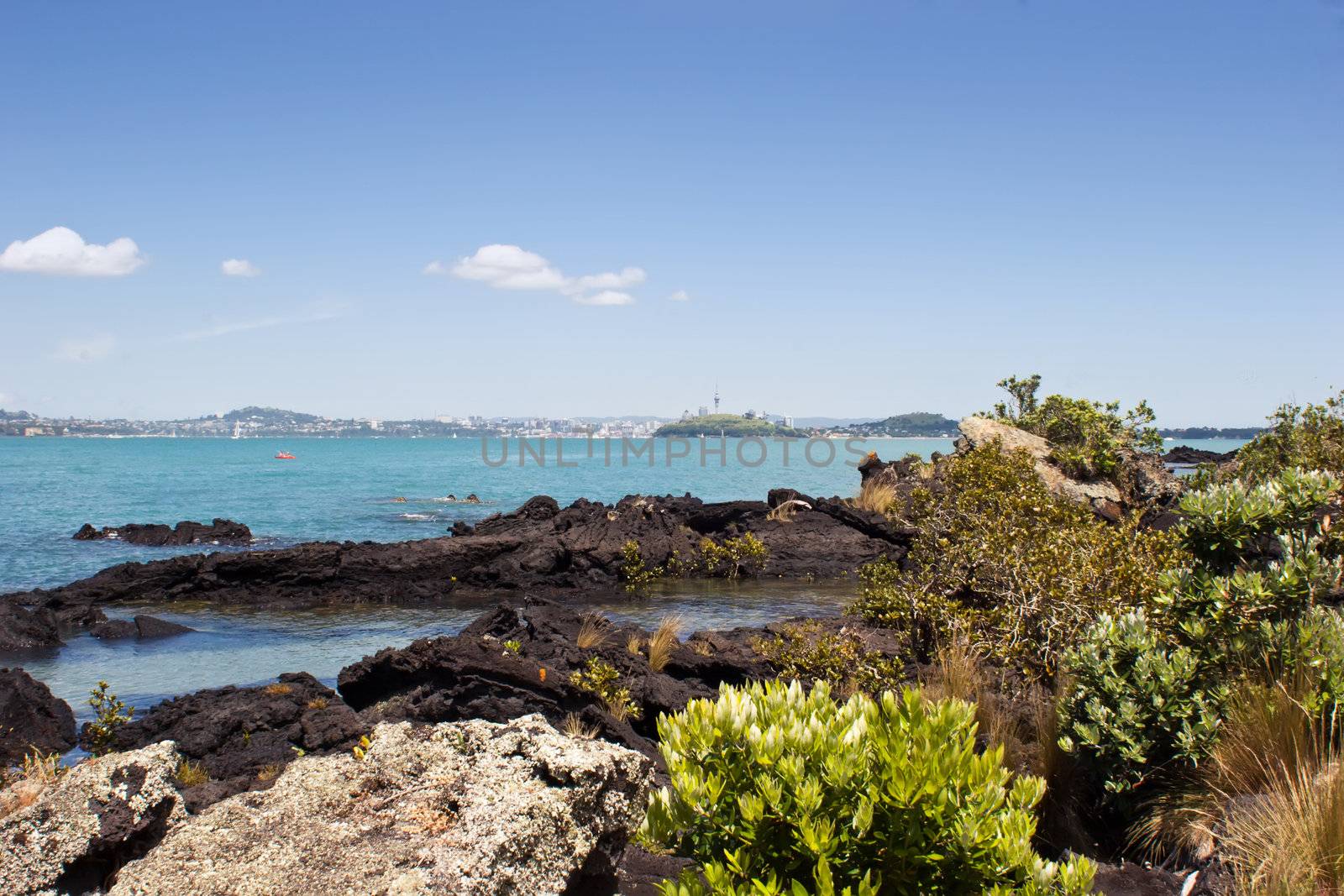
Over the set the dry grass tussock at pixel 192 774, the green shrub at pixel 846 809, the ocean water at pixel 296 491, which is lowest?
the ocean water at pixel 296 491

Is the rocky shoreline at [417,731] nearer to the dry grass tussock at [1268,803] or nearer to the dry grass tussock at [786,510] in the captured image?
the dry grass tussock at [1268,803]

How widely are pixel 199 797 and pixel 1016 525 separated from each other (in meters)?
9.36

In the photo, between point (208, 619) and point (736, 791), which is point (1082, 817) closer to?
point (736, 791)

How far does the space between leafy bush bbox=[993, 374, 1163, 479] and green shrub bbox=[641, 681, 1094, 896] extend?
25038mm

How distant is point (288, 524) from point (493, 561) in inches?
953

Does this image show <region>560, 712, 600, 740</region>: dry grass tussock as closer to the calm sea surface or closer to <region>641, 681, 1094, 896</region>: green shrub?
<region>641, 681, 1094, 896</region>: green shrub

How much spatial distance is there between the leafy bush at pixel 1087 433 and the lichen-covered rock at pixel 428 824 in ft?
80.4

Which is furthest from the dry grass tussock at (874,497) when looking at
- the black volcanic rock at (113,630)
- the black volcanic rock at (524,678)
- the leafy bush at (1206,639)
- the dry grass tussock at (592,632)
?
the leafy bush at (1206,639)

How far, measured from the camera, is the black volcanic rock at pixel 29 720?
10.3 metres

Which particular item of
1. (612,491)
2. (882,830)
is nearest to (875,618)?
(882,830)

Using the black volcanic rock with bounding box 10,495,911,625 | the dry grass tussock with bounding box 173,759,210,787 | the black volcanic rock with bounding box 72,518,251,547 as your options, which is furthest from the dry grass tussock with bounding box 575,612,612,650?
Result: the black volcanic rock with bounding box 72,518,251,547

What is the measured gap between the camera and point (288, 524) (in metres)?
44.6

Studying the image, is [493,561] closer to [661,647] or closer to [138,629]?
[138,629]

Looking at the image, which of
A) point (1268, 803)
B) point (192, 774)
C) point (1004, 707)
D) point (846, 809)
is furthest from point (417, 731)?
point (1004, 707)
